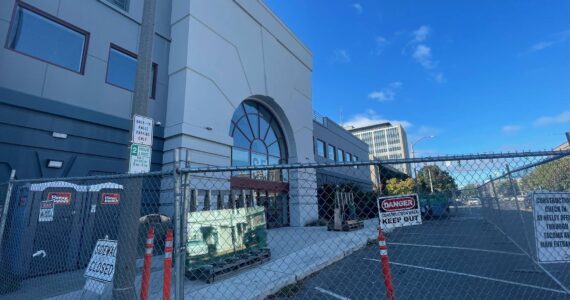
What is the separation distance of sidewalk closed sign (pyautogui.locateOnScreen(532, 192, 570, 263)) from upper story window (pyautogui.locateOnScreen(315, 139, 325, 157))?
813 inches

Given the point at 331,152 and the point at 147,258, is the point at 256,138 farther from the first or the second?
the point at 331,152

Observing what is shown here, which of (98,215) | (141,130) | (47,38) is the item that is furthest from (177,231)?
(47,38)

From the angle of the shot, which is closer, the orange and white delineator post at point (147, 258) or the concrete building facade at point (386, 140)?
the orange and white delineator post at point (147, 258)

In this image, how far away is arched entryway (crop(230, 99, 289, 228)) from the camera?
45.2ft

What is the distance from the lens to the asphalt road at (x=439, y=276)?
5082 mm

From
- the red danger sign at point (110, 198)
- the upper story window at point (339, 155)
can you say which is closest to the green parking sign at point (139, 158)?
the red danger sign at point (110, 198)

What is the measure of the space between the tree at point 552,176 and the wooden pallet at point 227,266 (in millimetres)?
5729

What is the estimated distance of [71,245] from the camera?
6824 millimetres

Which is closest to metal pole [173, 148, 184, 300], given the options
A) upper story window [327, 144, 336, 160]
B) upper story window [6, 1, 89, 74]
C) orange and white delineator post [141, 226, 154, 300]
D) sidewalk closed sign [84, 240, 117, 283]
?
orange and white delineator post [141, 226, 154, 300]

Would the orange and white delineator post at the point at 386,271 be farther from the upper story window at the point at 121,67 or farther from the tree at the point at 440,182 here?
the upper story window at the point at 121,67

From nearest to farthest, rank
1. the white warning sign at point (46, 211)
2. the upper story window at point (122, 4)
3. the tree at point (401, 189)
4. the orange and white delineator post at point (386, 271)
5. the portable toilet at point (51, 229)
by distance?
the orange and white delineator post at point (386, 271) → the tree at point (401, 189) → the portable toilet at point (51, 229) → the white warning sign at point (46, 211) → the upper story window at point (122, 4)

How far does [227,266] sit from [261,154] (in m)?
9.49

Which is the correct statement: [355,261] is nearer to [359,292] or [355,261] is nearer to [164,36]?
[359,292]

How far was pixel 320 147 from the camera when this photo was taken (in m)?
25.0
